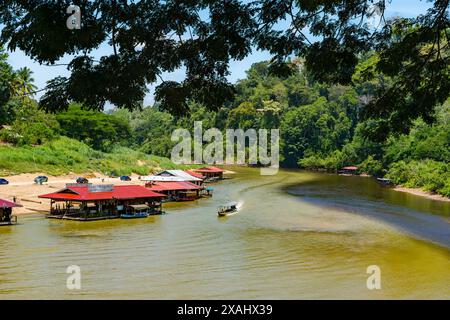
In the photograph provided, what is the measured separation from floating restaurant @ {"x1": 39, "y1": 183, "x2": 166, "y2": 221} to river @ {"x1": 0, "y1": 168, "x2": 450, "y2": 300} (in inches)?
62.3

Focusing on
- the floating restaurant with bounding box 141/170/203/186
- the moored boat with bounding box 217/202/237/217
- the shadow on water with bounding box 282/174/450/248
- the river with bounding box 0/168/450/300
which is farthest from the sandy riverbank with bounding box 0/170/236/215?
the shadow on water with bounding box 282/174/450/248

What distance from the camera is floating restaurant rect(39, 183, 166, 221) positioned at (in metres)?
33.8

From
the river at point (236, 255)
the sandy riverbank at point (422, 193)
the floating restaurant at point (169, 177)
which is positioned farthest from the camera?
the sandy riverbank at point (422, 193)

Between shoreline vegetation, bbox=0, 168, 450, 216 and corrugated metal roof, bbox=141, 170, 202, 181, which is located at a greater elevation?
corrugated metal roof, bbox=141, 170, 202, 181

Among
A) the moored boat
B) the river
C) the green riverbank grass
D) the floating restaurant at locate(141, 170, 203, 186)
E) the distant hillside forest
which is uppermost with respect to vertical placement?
the distant hillside forest

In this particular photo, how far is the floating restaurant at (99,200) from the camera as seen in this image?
33.8 m

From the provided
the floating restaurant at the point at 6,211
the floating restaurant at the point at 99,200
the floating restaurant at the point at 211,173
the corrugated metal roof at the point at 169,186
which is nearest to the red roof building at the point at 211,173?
the floating restaurant at the point at 211,173

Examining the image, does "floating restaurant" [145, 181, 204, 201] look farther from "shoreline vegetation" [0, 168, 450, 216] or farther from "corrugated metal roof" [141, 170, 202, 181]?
"shoreline vegetation" [0, 168, 450, 216]

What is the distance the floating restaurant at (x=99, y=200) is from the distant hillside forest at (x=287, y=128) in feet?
26.6

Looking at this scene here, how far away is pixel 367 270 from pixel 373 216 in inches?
676

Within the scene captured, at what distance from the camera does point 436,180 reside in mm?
55625

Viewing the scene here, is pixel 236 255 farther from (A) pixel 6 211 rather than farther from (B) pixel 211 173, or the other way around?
(B) pixel 211 173

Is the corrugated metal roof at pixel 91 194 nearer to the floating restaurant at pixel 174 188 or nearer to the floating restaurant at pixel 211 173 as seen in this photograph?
the floating restaurant at pixel 174 188
